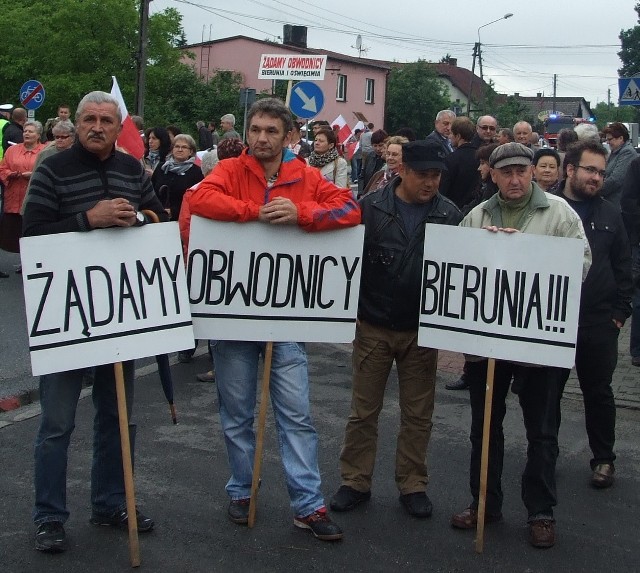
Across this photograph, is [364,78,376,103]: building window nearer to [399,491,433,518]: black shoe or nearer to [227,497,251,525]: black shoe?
[399,491,433,518]: black shoe

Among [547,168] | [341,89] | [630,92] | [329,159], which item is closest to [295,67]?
[329,159]

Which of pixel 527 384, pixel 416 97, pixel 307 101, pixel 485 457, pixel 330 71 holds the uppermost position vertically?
pixel 330 71

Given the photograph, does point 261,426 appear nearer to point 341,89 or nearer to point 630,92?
point 630,92

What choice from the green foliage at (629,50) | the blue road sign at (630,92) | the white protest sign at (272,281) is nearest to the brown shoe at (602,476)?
the white protest sign at (272,281)

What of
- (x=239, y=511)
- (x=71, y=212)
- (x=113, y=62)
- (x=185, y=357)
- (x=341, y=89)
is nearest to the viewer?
(x=71, y=212)

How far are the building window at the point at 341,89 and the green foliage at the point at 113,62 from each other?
1422cm

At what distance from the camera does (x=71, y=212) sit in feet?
14.4

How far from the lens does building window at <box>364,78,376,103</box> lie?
65812mm

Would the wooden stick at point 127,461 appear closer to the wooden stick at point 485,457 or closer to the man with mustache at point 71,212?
the man with mustache at point 71,212

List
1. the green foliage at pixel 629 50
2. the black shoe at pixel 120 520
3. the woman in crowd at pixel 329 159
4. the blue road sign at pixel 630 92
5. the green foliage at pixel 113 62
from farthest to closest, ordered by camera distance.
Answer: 1. the green foliage at pixel 629 50
2. the green foliage at pixel 113 62
3. the blue road sign at pixel 630 92
4. the woman in crowd at pixel 329 159
5. the black shoe at pixel 120 520

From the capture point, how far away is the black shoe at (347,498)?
508 centimetres

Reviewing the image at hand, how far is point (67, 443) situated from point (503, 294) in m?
2.20

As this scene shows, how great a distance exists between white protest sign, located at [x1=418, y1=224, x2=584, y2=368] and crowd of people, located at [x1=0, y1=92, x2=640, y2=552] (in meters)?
0.16

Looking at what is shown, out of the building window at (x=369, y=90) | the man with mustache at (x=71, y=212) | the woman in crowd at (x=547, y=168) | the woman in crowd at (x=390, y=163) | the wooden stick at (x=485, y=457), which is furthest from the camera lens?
the building window at (x=369, y=90)
